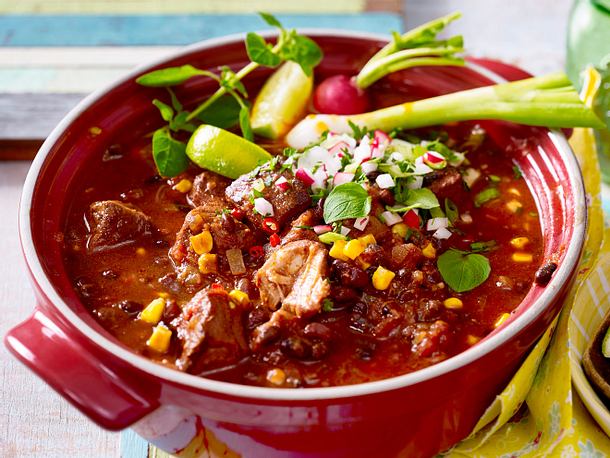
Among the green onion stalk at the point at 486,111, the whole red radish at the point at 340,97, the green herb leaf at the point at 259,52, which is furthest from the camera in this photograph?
the whole red radish at the point at 340,97

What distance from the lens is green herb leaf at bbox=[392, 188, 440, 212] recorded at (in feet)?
11.5

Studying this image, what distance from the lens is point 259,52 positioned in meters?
4.12

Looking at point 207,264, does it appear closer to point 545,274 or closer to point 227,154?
point 227,154

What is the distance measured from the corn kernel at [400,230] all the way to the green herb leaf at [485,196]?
0.50 meters

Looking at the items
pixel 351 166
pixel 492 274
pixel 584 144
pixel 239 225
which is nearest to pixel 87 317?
pixel 239 225

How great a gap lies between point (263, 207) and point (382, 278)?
61 cm

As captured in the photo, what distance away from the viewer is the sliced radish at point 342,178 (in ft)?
11.7

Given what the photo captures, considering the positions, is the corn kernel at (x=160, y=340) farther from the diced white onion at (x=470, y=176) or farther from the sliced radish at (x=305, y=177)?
the diced white onion at (x=470, y=176)

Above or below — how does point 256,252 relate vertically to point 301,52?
below

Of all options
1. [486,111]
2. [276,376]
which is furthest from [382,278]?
[486,111]

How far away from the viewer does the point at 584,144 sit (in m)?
4.13

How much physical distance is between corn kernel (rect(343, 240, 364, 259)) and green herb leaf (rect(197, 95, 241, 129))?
1198 millimetres

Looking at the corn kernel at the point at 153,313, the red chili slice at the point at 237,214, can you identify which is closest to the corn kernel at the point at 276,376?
the corn kernel at the point at 153,313

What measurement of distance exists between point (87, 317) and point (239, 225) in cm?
75
